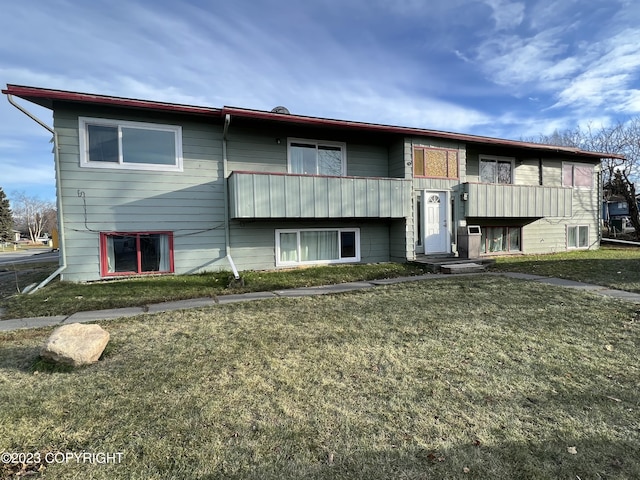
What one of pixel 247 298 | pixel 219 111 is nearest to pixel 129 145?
pixel 219 111

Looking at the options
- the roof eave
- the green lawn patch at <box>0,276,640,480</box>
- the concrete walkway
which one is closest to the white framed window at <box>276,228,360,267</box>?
the concrete walkway

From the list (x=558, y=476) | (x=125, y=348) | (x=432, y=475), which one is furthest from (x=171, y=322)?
(x=558, y=476)

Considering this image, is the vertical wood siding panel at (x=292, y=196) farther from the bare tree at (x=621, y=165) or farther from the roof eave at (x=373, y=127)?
the bare tree at (x=621, y=165)

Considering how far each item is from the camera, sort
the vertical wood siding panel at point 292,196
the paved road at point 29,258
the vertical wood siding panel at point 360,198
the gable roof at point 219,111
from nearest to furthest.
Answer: the gable roof at point 219,111
the vertical wood siding panel at point 292,196
the vertical wood siding panel at point 360,198
the paved road at point 29,258

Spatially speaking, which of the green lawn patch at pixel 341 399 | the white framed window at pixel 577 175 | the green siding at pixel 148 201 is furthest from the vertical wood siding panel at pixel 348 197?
the white framed window at pixel 577 175

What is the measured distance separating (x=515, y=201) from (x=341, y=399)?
1209cm

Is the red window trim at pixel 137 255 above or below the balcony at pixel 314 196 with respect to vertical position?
below

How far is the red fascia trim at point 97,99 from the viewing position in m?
7.35

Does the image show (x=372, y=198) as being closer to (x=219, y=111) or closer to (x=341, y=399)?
(x=219, y=111)

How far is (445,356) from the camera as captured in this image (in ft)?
12.5

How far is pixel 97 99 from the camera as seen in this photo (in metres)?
7.89

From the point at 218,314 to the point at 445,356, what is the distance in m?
3.54

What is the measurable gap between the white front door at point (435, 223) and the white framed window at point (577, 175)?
7452 millimetres

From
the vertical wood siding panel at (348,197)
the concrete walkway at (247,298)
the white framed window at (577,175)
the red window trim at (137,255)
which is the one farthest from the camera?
the white framed window at (577,175)
